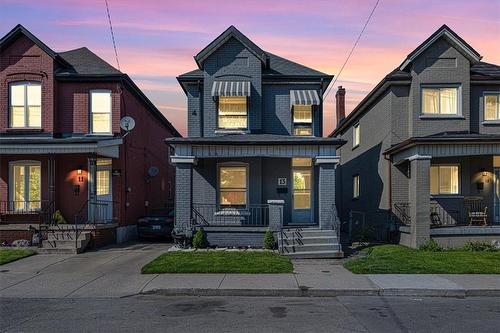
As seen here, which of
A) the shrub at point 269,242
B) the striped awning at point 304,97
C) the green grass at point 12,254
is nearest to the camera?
the green grass at point 12,254

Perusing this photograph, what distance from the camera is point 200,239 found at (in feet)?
56.4

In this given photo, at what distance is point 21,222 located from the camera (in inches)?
789

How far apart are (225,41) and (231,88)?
1996 millimetres

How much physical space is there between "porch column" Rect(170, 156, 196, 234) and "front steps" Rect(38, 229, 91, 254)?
10.8 ft

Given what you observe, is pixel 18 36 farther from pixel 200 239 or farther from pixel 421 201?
pixel 421 201

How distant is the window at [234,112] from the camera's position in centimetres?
1997

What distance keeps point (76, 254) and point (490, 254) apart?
13.5m

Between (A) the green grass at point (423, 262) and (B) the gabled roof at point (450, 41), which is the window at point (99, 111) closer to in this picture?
(A) the green grass at point (423, 262)

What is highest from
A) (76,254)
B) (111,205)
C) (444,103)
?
(444,103)

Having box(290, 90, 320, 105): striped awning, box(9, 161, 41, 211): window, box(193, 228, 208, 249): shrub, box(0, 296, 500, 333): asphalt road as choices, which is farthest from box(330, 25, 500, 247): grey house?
box(9, 161, 41, 211): window

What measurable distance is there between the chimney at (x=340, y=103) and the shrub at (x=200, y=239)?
18.6 meters

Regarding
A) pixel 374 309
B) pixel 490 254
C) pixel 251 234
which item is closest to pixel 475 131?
pixel 490 254

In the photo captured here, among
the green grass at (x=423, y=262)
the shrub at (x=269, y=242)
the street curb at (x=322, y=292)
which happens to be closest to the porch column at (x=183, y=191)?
the shrub at (x=269, y=242)

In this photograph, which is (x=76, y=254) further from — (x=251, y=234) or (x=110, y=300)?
(x=110, y=300)
